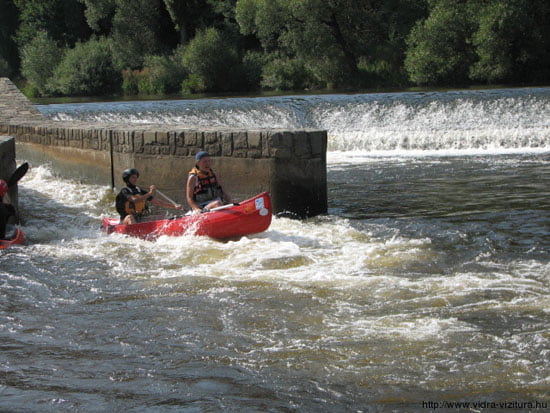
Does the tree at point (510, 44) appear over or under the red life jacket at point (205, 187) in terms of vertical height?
over

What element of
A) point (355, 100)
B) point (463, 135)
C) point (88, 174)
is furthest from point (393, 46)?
point (88, 174)

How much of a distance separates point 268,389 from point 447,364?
1.19 meters

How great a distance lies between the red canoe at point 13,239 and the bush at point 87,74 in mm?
30325

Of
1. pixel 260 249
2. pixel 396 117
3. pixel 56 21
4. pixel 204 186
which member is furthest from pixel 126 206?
pixel 56 21

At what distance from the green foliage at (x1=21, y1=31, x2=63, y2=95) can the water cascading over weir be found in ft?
92.9

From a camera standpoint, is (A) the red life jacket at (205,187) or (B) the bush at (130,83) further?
(B) the bush at (130,83)

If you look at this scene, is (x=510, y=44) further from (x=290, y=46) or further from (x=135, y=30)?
(x=135, y=30)

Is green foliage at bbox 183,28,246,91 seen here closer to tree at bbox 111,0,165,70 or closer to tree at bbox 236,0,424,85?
tree at bbox 236,0,424,85

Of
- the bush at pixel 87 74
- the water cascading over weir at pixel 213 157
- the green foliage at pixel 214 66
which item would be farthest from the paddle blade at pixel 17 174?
the bush at pixel 87 74

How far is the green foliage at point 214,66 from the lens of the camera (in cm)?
3597

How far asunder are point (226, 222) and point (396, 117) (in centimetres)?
1257

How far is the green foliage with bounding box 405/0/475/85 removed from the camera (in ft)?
97.7

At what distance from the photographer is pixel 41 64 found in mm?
41312

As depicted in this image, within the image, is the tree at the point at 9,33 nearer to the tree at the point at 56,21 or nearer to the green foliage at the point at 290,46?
the tree at the point at 56,21
